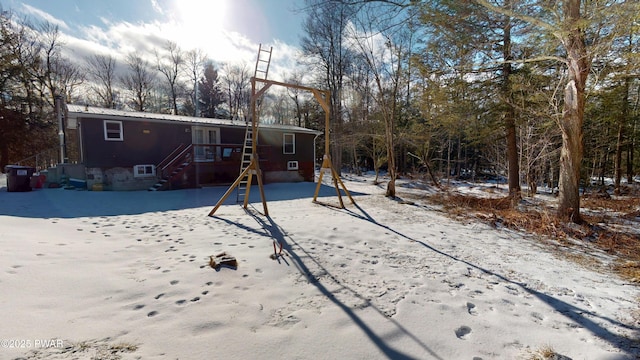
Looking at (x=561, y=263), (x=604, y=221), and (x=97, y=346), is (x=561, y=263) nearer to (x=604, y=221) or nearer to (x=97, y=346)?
(x=604, y=221)

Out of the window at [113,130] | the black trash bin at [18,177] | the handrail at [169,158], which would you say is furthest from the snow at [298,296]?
the handrail at [169,158]

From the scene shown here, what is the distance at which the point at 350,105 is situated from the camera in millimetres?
21438

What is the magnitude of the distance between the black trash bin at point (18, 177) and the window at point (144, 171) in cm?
323

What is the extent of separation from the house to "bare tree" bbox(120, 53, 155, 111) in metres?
16.7

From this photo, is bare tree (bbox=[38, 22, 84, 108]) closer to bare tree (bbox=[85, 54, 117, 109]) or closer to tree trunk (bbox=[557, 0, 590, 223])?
bare tree (bbox=[85, 54, 117, 109])

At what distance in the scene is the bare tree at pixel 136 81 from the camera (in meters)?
27.8

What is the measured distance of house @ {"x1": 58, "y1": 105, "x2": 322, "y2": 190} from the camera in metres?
11.1

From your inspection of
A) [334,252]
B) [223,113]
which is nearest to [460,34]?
[334,252]

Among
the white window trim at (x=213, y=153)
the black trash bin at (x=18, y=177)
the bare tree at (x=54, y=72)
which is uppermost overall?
the bare tree at (x=54, y=72)

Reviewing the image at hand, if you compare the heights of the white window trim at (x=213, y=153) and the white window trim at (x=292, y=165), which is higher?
the white window trim at (x=213, y=153)

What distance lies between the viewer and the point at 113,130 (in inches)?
452

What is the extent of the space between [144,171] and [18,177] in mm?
3868

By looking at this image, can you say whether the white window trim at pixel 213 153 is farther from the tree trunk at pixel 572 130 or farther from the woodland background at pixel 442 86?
the tree trunk at pixel 572 130

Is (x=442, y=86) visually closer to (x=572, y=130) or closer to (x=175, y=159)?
(x=572, y=130)
